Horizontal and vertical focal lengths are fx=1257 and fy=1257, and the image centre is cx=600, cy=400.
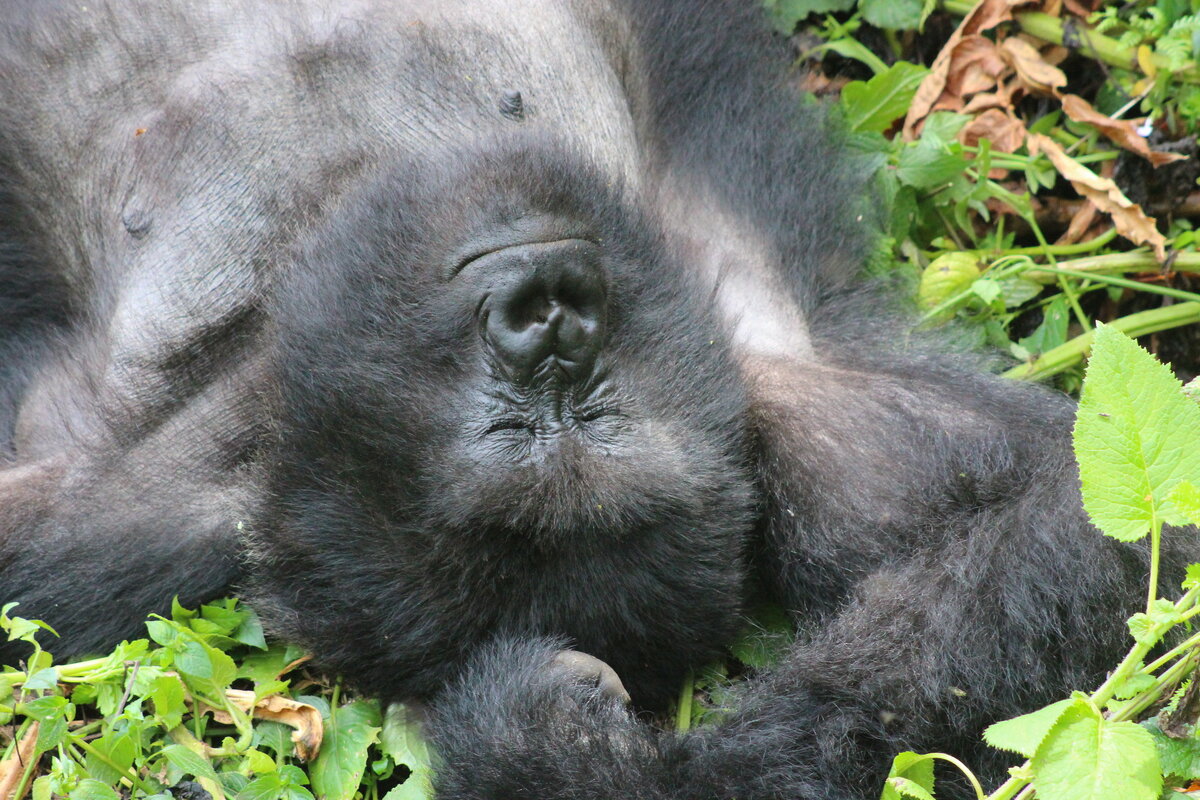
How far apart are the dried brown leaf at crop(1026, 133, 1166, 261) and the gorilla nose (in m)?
1.71

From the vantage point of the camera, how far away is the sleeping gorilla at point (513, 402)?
2.32m

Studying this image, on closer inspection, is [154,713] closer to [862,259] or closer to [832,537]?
[832,537]

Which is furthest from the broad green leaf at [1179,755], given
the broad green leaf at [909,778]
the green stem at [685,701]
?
the green stem at [685,701]

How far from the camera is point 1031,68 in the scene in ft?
11.8

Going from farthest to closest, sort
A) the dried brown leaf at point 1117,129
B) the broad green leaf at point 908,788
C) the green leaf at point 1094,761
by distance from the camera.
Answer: the dried brown leaf at point 1117,129, the broad green leaf at point 908,788, the green leaf at point 1094,761

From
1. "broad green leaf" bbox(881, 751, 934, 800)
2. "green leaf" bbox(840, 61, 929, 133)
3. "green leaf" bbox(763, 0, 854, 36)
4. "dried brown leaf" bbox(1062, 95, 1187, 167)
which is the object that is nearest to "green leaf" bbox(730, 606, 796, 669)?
"broad green leaf" bbox(881, 751, 934, 800)

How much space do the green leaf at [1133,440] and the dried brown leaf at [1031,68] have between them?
193 centimetres

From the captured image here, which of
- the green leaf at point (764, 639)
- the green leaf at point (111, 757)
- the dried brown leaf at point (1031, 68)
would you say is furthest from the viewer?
the dried brown leaf at point (1031, 68)

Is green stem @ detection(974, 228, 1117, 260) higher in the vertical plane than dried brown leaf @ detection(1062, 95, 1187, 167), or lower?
lower

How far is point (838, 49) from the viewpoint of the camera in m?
3.76

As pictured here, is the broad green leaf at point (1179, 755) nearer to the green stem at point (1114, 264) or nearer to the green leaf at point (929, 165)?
the green stem at point (1114, 264)

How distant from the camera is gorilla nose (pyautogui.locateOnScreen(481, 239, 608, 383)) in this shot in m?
2.30

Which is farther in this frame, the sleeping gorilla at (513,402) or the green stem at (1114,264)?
the green stem at (1114,264)

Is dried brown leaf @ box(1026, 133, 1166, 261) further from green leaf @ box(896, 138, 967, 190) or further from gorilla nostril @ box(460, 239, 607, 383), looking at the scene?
gorilla nostril @ box(460, 239, 607, 383)
